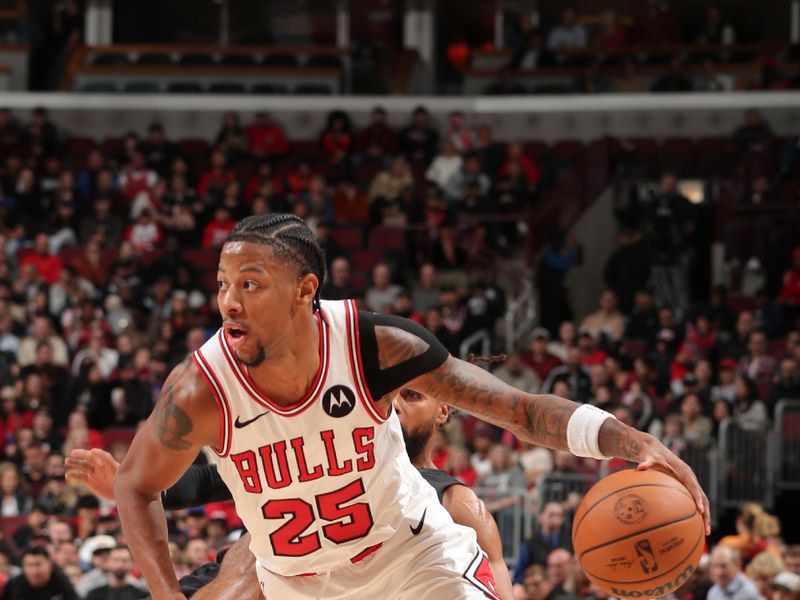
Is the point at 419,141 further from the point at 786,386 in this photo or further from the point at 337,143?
the point at 786,386

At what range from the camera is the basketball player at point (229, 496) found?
188 inches

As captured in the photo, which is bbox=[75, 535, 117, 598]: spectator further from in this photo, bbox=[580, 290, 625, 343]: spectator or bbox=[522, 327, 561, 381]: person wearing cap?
bbox=[580, 290, 625, 343]: spectator

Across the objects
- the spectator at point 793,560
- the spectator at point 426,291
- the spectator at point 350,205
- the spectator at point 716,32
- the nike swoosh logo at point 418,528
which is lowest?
the spectator at point 793,560

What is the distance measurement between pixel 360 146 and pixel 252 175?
5.26ft

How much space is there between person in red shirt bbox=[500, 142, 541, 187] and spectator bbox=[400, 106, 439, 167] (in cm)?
122

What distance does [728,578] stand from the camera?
9586 millimetres

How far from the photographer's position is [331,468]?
4277 mm

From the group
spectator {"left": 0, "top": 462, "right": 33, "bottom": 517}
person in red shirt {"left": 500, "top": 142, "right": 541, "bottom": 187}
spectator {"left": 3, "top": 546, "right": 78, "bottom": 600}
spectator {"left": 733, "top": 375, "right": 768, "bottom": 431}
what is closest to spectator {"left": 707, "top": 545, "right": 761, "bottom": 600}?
spectator {"left": 733, "top": 375, "right": 768, "bottom": 431}

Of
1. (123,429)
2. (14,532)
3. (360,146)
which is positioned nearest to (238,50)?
(360,146)

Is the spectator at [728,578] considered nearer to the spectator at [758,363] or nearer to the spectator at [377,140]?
the spectator at [758,363]

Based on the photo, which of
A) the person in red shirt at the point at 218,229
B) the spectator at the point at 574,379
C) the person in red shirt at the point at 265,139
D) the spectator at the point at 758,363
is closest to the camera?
the spectator at the point at 574,379

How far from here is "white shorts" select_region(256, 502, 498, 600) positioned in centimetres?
434

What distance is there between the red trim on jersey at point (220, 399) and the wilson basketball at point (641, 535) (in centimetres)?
117

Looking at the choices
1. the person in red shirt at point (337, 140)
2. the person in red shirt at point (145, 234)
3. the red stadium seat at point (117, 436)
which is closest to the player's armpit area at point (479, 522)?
the red stadium seat at point (117, 436)
